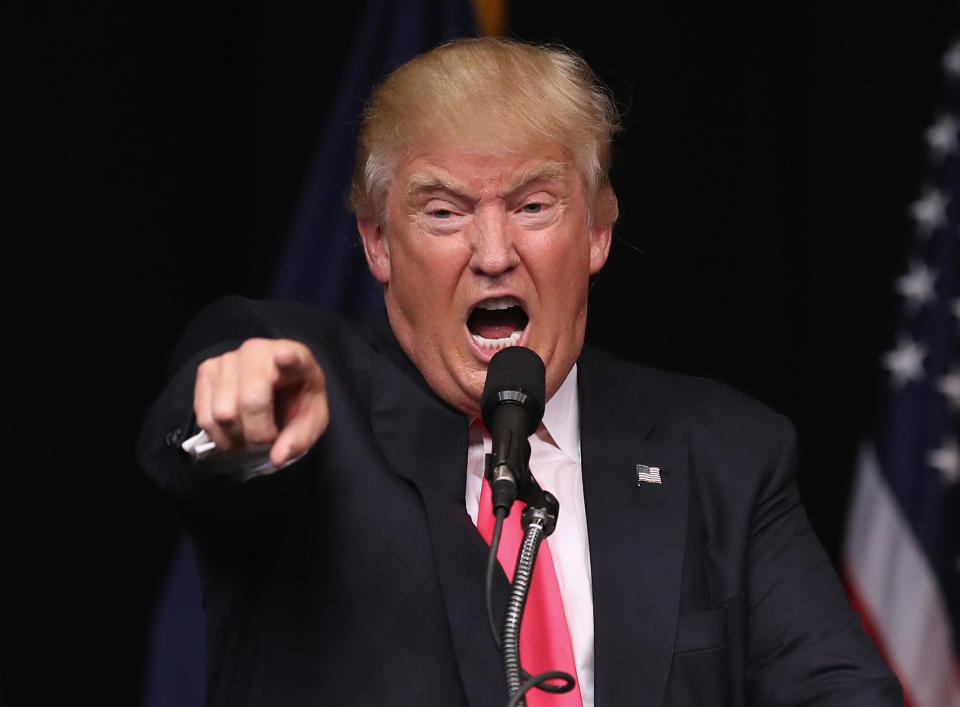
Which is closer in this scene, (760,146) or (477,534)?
(477,534)

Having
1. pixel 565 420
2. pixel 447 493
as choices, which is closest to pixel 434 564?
pixel 447 493

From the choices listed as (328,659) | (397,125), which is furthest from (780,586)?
(397,125)

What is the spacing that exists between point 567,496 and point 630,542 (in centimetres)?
14

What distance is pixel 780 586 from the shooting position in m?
1.76

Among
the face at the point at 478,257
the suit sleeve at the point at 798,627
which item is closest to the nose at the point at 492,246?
the face at the point at 478,257

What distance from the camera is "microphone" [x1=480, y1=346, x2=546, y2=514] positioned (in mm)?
1168

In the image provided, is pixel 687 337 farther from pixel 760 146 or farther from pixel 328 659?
pixel 328 659

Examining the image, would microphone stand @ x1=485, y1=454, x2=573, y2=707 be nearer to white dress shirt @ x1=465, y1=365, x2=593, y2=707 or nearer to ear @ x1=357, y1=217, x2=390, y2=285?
white dress shirt @ x1=465, y1=365, x2=593, y2=707

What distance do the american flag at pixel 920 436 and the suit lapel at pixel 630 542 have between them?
44.3 inches

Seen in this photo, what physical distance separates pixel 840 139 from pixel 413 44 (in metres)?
1.02

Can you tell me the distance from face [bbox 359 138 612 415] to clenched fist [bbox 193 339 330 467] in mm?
559

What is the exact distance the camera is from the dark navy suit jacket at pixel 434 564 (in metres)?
1.55

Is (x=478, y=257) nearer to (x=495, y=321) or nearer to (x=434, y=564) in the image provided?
(x=495, y=321)

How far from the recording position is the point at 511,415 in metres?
1.24
